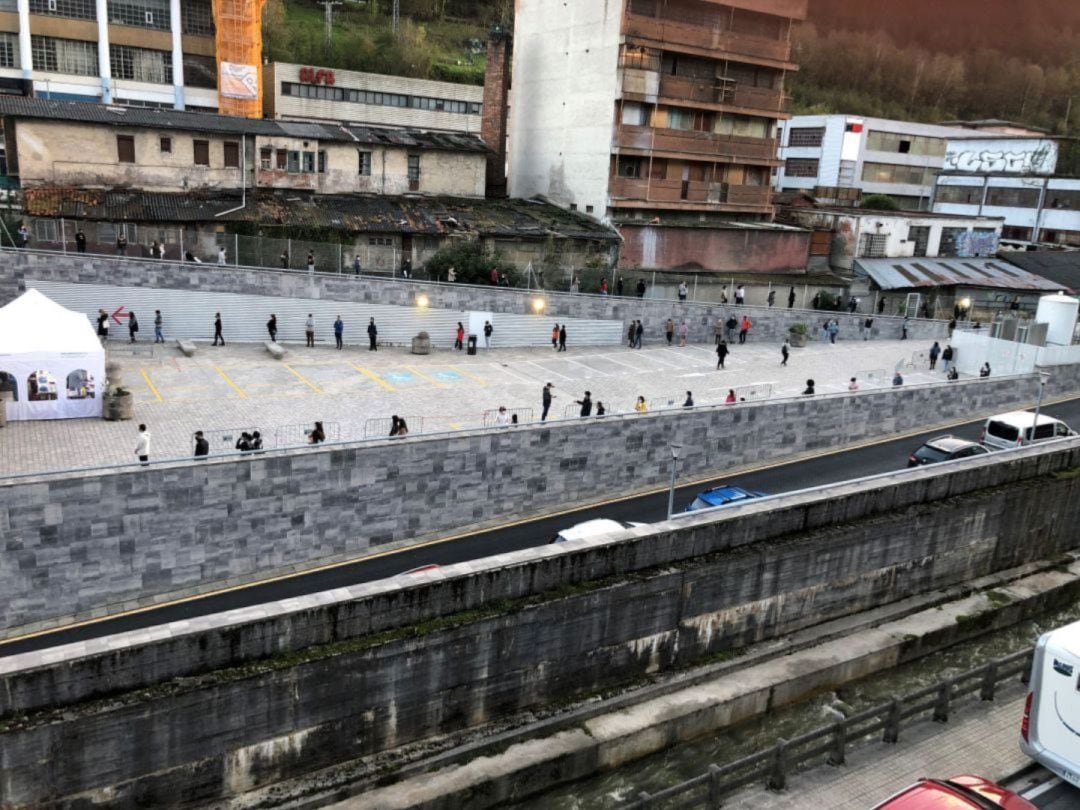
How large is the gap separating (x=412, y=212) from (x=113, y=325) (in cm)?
1619

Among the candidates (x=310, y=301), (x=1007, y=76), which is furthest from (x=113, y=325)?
(x=1007, y=76)

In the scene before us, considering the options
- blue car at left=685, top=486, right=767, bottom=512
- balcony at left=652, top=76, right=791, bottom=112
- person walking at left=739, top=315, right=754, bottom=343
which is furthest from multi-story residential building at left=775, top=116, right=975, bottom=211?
blue car at left=685, top=486, right=767, bottom=512

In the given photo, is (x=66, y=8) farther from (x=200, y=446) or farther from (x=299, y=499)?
(x=299, y=499)

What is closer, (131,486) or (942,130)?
(131,486)

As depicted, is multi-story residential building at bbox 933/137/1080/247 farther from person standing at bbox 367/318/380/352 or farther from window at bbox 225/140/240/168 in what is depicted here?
window at bbox 225/140/240/168

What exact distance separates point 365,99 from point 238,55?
9106mm

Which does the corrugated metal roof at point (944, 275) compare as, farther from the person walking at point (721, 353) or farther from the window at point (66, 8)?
the window at point (66, 8)

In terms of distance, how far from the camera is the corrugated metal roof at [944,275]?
56.0m

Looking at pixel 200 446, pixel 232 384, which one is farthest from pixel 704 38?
pixel 200 446

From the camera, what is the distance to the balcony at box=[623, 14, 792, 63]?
163 feet

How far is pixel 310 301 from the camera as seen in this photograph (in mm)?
36531

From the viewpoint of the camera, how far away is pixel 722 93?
2115 inches

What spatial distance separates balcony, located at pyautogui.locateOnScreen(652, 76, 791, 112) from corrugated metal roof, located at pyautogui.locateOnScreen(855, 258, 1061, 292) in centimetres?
1176

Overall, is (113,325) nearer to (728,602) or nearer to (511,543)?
(511,543)
